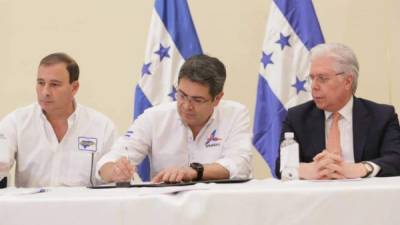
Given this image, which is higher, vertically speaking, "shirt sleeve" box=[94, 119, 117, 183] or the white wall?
the white wall

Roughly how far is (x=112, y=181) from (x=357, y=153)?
1213 mm

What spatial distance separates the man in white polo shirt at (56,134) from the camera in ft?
9.74

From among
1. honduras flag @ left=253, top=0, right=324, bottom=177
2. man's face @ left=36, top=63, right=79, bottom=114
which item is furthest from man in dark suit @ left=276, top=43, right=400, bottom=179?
man's face @ left=36, top=63, right=79, bottom=114

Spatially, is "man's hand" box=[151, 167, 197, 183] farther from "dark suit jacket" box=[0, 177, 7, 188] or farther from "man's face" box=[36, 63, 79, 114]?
"man's face" box=[36, 63, 79, 114]

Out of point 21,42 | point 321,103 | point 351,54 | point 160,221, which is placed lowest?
point 160,221

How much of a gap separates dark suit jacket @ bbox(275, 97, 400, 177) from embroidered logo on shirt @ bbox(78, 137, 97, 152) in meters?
1.07

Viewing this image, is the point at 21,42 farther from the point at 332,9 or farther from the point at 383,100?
the point at 383,100

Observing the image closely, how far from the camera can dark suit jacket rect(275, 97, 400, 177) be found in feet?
8.80

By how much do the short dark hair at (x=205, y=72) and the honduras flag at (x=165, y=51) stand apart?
3.75 ft

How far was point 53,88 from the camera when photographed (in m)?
3.06

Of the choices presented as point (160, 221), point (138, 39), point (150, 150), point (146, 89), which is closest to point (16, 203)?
point (160, 221)

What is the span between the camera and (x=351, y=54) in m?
2.83

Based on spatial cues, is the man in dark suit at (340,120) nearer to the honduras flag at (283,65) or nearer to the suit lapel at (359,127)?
the suit lapel at (359,127)

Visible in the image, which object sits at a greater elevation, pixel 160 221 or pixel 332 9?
pixel 332 9
